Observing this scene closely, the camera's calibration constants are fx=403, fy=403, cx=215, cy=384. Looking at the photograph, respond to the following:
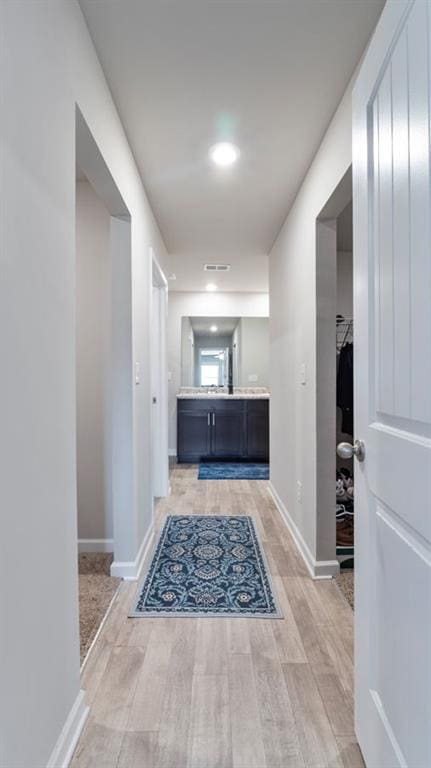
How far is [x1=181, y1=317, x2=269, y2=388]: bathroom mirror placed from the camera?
5.80 meters

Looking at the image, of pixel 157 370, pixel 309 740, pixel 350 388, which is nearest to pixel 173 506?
pixel 157 370

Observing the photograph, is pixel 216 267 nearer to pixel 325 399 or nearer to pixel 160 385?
pixel 160 385

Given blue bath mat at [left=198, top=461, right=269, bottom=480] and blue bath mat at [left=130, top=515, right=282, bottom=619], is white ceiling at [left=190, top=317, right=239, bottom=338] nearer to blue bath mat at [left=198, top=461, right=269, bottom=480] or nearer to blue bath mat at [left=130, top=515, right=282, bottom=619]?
blue bath mat at [left=198, top=461, right=269, bottom=480]

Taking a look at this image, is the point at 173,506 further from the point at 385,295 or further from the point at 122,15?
the point at 122,15

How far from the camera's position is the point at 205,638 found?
5.74ft

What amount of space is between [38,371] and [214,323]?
4.83 meters

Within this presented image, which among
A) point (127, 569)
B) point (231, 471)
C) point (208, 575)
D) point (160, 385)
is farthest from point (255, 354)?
point (127, 569)

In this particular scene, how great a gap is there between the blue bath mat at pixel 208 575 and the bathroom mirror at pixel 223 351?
9.80ft

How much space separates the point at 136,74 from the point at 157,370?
227 centimetres

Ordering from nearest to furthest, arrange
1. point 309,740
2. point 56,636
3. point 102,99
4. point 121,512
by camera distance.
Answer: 1. point 56,636
2. point 309,740
3. point 102,99
4. point 121,512

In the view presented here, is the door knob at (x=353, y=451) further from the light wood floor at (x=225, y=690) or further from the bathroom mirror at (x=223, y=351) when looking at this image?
the bathroom mirror at (x=223, y=351)

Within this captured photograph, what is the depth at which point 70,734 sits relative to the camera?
1.20 meters

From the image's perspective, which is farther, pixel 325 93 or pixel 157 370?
pixel 157 370

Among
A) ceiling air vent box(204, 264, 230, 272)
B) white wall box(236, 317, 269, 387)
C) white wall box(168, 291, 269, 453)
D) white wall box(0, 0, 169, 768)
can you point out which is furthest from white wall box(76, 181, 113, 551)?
white wall box(236, 317, 269, 387)
